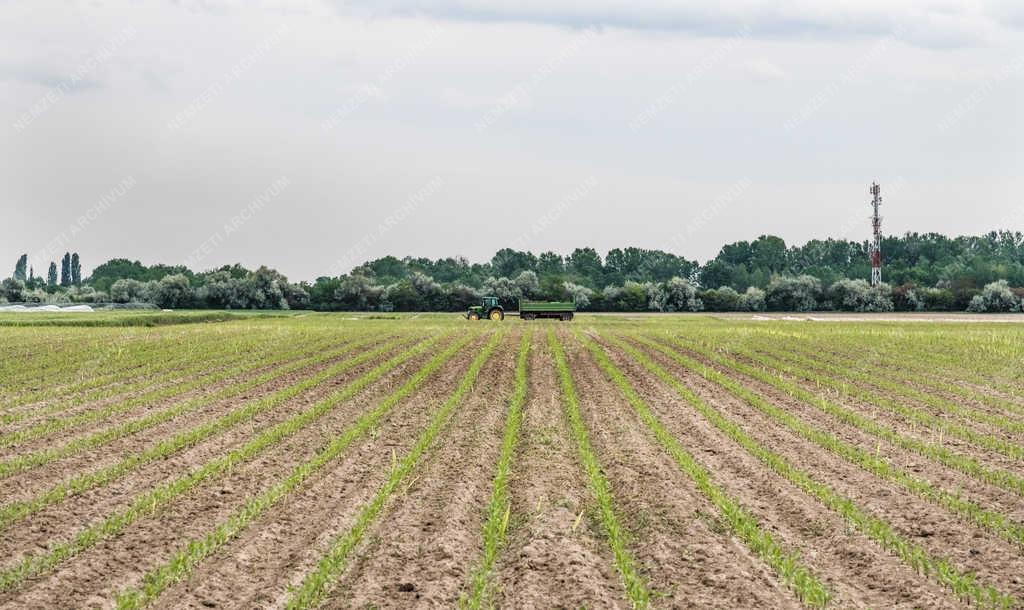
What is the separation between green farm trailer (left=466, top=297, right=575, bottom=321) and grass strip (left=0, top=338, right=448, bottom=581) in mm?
47394

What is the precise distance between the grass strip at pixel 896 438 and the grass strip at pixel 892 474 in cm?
94

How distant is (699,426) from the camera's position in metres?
17.2

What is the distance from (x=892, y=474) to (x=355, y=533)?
8072mm

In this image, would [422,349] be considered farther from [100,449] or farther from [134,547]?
[134,547]

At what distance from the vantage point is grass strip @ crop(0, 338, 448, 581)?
8.77 metres

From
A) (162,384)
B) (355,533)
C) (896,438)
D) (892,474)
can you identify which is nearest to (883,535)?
(892,474)

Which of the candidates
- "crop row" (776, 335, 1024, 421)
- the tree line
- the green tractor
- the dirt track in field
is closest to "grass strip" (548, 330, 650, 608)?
the dirt track in field

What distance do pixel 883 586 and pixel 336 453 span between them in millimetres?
8854

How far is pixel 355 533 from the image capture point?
9852 millimetres

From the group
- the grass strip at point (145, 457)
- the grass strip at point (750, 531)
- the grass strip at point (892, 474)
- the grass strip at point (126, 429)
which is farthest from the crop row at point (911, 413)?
the grass strip at point (126, 429)

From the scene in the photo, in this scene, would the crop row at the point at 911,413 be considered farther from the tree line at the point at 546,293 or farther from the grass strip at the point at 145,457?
the tree line at the point at 546,293

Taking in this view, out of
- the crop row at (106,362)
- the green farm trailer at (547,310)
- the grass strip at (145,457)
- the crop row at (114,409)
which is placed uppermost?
the green farm trailer at (547,310)

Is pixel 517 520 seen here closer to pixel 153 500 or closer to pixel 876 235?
pixel 153 500

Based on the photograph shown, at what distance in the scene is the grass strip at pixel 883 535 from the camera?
8195mm
